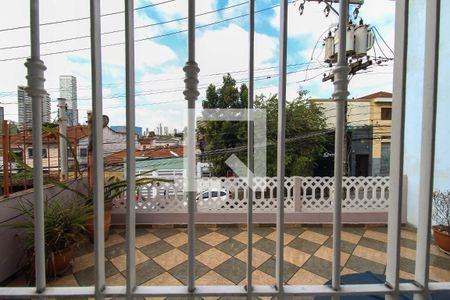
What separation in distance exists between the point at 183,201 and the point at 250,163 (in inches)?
108

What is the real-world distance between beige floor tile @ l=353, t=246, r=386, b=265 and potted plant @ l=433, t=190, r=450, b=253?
0.66 meters

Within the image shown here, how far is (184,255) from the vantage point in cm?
225

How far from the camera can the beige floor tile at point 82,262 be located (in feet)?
6.64

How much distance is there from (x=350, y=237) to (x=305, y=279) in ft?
3.94

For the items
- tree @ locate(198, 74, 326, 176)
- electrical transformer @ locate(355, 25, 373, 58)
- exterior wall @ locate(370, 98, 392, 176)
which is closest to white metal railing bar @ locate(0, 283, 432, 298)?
tree @ locate(198, 74, 326, 176)

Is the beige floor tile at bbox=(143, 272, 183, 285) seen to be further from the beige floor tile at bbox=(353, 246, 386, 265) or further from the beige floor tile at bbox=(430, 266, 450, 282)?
the beige floor tile at bbox=(430, 266, 450, 282)

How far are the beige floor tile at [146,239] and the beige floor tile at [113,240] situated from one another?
20 cm

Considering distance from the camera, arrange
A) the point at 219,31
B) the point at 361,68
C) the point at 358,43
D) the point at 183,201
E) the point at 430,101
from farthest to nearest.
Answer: the point at 361,68
the point at 358,43
the point at 183,201
the point at 219,31
the point at 430,101

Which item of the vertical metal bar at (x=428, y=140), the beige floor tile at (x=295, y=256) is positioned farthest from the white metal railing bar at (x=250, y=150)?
the beige floor tile at (x=295, y=256)

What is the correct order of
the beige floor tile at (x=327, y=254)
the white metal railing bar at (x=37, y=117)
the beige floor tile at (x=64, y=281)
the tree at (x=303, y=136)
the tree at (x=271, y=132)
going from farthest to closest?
the tree at (x=303, y=136) → the tree at (x=271, y=132) → the beige floor tile at (x=327, y=254) → the beige floor tile at (x=64, y=281) → the white metal railing bar at (x=37, y=117)

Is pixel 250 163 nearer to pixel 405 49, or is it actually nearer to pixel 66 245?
pixel 405 49

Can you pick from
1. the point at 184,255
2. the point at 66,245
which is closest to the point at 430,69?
the point at 184,255

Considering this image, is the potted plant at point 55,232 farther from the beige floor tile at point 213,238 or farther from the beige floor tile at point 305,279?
the beige floor tile at point 305,279

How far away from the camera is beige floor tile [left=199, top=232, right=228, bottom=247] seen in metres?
2.56
